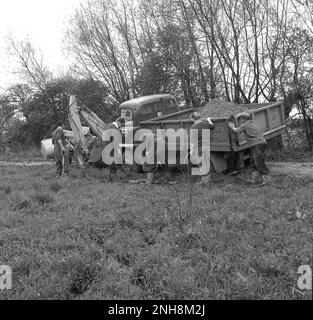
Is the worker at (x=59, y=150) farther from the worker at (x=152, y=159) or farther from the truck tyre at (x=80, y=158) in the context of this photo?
the worker at (x=152, y=159)

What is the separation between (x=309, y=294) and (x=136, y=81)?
51.3ft

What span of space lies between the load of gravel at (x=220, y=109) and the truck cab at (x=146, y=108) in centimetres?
238

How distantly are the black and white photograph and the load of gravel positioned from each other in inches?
1.9

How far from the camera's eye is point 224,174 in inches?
376

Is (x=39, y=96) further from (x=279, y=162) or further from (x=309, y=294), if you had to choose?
(x=309, y=294)

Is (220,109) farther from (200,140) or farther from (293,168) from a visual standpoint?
(293,168)

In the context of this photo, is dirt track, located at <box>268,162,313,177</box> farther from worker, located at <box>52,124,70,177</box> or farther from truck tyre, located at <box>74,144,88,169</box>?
worker, located at <box>52,124,70,177</box>

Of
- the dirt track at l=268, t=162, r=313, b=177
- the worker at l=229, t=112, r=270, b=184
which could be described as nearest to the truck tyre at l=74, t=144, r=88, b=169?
the dirt track at l=268, t=162, r=313, b=177

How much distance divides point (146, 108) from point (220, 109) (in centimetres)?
290

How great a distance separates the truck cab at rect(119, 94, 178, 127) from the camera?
39.0 feet

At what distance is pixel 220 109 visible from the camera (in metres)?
10.0

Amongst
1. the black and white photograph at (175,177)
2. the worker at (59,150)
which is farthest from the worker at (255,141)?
the worker at (59,150)

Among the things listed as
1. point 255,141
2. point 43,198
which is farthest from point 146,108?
point 43,198

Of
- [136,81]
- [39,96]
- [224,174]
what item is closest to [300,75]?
[224,174]
